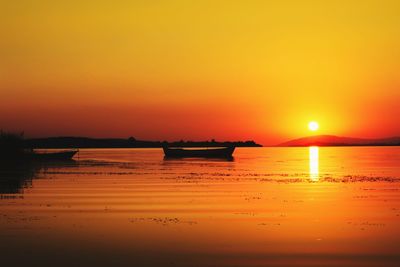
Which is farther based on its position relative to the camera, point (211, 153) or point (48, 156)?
point (211, 153)

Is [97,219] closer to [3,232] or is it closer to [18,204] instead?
[3,232]

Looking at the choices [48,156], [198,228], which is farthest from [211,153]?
[198,228]

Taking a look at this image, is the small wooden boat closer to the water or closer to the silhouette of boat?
the silhouette of boat

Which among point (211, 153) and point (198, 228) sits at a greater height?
point (211, 153)

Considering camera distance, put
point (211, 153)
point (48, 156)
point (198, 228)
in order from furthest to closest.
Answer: point (211, 153), point (48, 156), point (198, 228)

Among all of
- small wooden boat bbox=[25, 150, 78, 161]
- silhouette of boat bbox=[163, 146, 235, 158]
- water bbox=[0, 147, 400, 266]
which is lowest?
water bbox=[0, 147, 400, 266]

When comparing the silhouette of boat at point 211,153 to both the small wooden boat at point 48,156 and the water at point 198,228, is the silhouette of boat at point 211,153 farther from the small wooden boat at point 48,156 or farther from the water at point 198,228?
the water at point 198,228

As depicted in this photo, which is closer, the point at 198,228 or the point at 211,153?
the point at 198,228

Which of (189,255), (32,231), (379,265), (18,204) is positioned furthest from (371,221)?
(18,204)

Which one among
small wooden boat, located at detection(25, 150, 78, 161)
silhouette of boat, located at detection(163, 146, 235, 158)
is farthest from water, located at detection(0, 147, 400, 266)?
silhouette of boat, located at detection(163, 146, 235, 158)

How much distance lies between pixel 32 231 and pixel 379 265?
35.2ft

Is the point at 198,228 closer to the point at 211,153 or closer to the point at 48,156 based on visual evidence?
the point at 48,156

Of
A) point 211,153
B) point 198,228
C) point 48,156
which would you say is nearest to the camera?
point 198,228

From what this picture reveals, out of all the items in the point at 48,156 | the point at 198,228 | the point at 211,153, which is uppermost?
the point at 211,153
